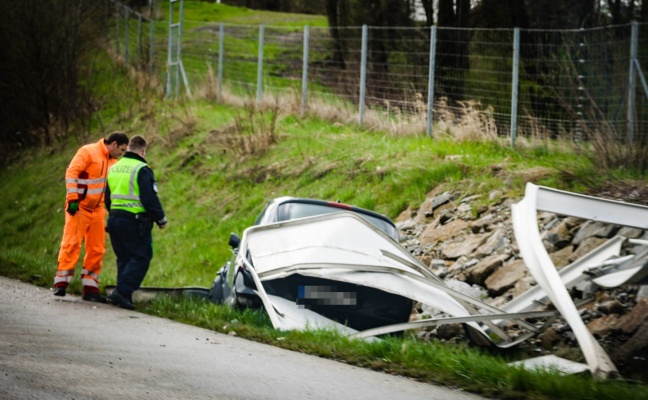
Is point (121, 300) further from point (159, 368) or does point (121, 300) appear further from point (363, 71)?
point (363, 71)

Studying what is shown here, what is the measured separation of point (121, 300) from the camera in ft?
35.2

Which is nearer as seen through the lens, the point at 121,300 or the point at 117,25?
the point at 121,300

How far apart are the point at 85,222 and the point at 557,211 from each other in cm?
551

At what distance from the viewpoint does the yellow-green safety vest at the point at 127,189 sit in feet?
36.3

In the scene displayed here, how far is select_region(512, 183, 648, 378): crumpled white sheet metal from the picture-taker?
7422 millimetres

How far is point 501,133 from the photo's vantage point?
16859 mm

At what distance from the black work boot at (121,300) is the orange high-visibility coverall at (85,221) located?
460mm

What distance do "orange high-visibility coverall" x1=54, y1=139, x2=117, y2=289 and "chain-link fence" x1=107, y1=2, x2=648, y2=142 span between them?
640 centimetres

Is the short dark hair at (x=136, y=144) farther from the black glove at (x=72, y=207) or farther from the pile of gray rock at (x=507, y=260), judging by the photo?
the pile of gray rock at (x=507, y=260)

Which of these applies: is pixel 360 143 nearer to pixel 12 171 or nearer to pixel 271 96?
pixel 271 96

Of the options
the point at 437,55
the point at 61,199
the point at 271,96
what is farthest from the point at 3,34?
the point at 437,55

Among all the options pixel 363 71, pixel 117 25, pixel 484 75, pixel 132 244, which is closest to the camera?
pixel 132 244

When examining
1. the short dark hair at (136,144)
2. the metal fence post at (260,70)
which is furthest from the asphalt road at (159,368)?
the metal fence post at (260,70)

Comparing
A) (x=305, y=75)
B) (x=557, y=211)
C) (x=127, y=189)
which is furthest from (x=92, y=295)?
(x=305, y=75)
